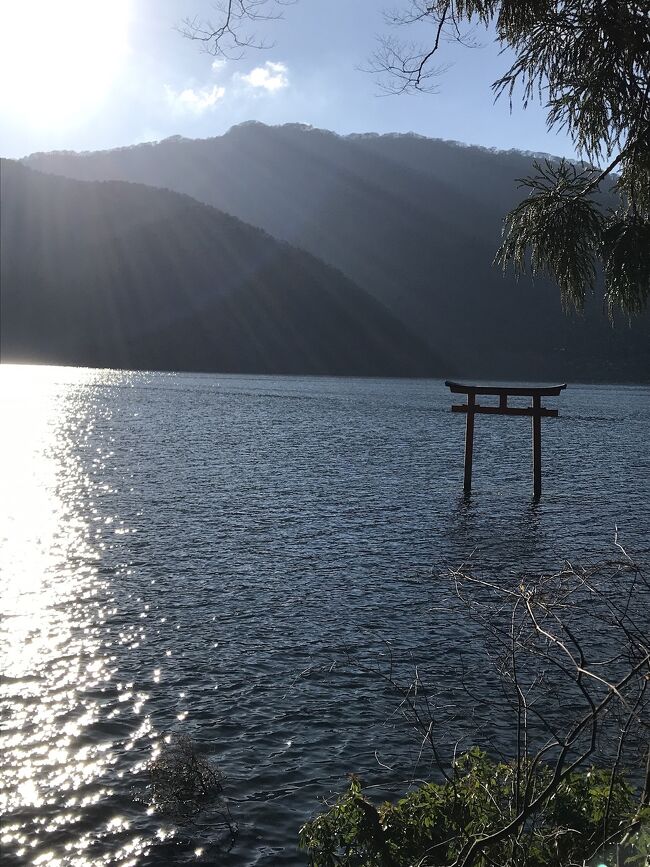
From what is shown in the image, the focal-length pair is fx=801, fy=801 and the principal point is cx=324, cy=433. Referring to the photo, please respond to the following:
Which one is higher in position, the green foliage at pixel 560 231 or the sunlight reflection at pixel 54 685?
the green foliage at pixel 560 231

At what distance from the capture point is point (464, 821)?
4.90 meters

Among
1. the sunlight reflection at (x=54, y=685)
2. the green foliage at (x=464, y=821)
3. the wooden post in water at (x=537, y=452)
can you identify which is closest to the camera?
the green foliage at (x=464, y=821)

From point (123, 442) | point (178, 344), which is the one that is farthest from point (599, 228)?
point (178, 344)

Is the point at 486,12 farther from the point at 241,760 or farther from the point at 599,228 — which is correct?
the point at 241,760

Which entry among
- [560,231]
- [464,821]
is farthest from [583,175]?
[464,821]

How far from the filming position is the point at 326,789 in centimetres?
783

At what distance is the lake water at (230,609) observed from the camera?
7637 mm

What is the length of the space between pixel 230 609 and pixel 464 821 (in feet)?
30.1

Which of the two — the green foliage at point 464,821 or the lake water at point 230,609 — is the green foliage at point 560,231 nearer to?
the lake water at point 230,609

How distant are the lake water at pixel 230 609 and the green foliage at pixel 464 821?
7.13 feet

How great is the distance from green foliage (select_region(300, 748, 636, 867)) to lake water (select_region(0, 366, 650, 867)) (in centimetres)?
217

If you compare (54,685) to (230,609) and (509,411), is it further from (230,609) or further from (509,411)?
(509,411)

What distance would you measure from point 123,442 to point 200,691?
35.1m

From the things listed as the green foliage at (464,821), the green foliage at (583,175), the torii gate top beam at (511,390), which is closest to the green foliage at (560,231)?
the green foliage at (583,175)
